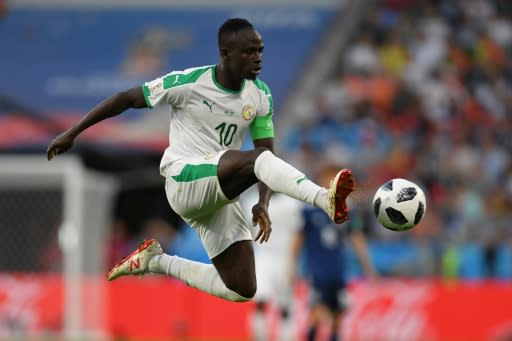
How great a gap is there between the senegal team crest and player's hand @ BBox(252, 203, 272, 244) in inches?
22.3

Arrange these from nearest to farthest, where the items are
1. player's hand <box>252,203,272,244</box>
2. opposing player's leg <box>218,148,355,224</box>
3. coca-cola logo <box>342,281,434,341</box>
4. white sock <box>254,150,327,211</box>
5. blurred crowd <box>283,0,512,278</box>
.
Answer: opposing player's leg <box>218,148,355,224</box> → white sock <box>254,150,327,211</box> → player's hand <box>252,203,272,244</box> → coca-cola logo <box>342,281,434,341</box> → blurred crowd <box>283,0,512,278</box>

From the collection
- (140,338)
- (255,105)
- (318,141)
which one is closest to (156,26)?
(318,141)

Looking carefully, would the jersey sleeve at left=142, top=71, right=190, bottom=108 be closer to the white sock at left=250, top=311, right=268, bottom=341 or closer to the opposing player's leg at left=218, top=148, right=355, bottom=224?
the opposing player's leg at left=218, top=148, right=355, bottom=224

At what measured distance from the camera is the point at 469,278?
14328mm

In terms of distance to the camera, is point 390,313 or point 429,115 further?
point 429,115

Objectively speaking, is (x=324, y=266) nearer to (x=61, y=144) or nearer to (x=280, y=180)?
(x=61, y=144)

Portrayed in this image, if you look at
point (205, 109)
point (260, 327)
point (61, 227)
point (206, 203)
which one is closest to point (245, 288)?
point (206, 203)

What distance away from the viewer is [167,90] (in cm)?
705

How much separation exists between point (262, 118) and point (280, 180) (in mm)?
1013

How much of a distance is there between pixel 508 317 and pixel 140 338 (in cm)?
479

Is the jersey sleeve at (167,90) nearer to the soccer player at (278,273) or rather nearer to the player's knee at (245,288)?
the player's knee at (245,288)

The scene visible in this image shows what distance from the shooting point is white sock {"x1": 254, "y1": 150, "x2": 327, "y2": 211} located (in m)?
6.18

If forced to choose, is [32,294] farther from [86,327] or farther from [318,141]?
[318,141]

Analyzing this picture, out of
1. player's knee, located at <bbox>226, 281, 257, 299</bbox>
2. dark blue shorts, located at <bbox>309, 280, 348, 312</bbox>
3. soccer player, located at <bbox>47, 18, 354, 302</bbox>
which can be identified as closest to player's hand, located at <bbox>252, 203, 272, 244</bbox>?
soccer player, located at <bbox>47, 18, 354, 302</bbox>
